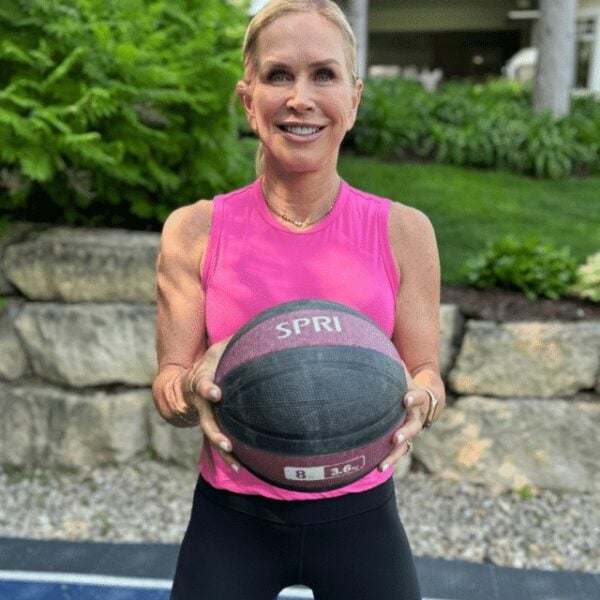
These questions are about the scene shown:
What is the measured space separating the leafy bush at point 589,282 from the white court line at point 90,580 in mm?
2765

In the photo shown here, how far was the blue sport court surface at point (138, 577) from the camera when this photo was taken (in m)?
3.92

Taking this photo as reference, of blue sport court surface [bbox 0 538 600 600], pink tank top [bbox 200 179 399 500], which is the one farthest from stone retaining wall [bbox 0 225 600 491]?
pink tank top [bbox 200 179 399 500]

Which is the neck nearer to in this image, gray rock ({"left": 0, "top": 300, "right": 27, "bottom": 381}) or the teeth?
the teeth

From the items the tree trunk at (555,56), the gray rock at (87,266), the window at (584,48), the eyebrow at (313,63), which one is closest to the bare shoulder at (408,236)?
the eyebrow at (313,63)

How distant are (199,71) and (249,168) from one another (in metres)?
0.86

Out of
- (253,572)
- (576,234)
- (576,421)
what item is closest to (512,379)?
(576,421)

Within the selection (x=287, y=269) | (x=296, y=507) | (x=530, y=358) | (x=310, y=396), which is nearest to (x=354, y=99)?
(x=287, y=269)

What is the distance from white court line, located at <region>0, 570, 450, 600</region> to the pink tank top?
204cm

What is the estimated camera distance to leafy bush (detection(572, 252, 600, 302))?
208 inches

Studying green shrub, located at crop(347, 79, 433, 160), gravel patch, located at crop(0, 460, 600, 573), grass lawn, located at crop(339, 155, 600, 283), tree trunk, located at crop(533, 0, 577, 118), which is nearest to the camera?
gravel patch, located at crop(0, 460, 600, 573)

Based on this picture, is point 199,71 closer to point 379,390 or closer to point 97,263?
point 97,263

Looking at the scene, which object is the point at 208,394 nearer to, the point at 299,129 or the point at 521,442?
the point at 299,129

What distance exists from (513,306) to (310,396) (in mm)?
3649

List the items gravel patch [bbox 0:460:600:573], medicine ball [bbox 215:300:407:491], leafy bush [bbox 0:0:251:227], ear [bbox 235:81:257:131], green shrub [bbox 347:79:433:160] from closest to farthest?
1. medicine ball [bbox 215:300:407:491]
2. ear [bbox 235:81:257:131]
3. gravel patch [bbox 0:460:600:573]
4. leafy bush [bbox 0:0:251:227]
5. green shrub [bbox 347:79:433:160]
